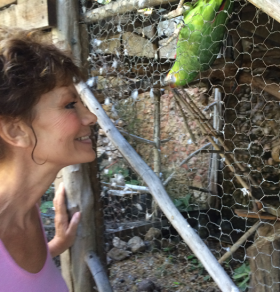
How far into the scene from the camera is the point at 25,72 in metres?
0.69

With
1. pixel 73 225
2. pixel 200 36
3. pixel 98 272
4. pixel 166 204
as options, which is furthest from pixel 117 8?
pixel 98 272

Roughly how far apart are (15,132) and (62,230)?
0.47 m

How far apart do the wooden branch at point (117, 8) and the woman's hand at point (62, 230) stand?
684mm

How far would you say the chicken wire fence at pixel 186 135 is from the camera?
1077 millimetres

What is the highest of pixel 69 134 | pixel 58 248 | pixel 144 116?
pixel 69 134

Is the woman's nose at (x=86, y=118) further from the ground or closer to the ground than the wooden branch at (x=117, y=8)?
closer to the ground

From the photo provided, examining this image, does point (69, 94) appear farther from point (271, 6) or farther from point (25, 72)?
point (271, 6)

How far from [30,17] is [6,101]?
543mm

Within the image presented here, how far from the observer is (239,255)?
2.21 m

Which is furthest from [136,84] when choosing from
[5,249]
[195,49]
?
[5,249]

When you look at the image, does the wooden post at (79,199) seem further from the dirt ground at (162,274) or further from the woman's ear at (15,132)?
the dirt ground at (162,274)

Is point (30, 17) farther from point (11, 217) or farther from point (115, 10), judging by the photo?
point (11, 217)

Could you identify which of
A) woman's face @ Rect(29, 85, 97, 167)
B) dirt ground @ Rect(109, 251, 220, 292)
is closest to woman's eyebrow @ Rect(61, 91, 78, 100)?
woman's face @ Rect(29, 85, 97, 167)

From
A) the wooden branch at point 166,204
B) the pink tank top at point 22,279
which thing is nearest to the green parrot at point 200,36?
the wooden branch at point 166,204
